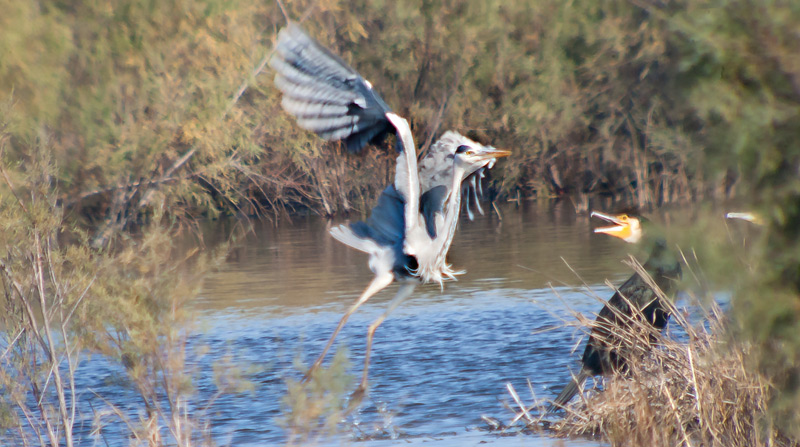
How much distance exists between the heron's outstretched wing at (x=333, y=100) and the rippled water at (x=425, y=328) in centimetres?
107

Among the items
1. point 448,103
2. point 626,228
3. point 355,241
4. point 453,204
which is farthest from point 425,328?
point 448,103

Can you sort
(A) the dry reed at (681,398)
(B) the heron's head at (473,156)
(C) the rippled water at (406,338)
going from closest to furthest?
1. (A) the dry reed at (681,398)
2. (B) the heron's head at (473,156)
3. (C) the rippled water at (406,338)

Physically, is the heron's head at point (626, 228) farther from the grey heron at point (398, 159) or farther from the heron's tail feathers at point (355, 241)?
the heron's tail feathers at point (355, 241)

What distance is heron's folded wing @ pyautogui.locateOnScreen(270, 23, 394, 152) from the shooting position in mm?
5430

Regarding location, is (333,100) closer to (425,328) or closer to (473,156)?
(473,156)

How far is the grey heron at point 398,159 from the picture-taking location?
536 cm

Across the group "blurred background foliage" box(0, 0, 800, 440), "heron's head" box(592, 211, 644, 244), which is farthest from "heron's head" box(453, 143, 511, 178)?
"heron's head" box(592, 211, 644, 244)

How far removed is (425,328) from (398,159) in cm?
563

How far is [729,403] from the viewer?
423 cm

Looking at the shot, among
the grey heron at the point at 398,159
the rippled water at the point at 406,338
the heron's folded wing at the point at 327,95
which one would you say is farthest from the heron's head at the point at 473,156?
the rippled water at the point at 406,338

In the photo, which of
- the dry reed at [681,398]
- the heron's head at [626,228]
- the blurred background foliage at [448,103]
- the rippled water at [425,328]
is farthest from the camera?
the heron's head at [626,228]

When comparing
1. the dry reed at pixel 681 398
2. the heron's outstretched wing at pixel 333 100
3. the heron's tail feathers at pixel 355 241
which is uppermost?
the heron's outstretched wing at pixel 333 100

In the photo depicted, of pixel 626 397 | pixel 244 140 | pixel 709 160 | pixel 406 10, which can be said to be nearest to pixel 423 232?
pixel 626 397

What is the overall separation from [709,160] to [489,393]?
5.10 metres
